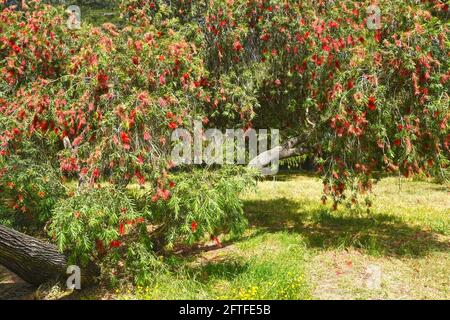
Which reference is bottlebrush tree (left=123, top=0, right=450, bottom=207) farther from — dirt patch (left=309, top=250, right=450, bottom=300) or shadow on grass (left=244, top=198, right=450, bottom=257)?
dirt patch (left=309, top=250, right=450, bottom=300)

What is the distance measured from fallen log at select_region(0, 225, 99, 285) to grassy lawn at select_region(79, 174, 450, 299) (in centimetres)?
59

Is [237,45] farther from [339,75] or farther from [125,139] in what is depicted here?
[125,139]

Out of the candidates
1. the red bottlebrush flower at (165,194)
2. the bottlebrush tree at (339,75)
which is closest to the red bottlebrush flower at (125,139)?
the red bottlebrush flower at (165,194)

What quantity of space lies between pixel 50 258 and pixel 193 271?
6.50 feet

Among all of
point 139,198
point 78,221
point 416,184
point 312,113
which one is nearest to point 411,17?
point 312,113

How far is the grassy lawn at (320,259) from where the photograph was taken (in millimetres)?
5922

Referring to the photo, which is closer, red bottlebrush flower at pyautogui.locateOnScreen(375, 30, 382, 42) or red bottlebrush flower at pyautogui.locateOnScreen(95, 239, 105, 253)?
red bottlebrush flower at pyautogui.locateOnScreen(95, 239, 105, 253)

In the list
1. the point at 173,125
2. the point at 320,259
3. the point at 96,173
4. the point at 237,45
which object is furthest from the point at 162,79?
the point at 320,259

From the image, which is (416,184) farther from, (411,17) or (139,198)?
(139,198)

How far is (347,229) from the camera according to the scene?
903 centimetres

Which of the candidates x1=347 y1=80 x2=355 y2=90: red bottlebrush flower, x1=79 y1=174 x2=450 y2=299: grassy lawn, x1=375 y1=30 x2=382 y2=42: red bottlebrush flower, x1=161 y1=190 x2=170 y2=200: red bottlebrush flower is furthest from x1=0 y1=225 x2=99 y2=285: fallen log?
x1=375 y1=30 x2=382 y2=42: red bottlebrush flower

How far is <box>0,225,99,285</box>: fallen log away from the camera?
5.81 m

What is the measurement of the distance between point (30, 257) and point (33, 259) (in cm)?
7
